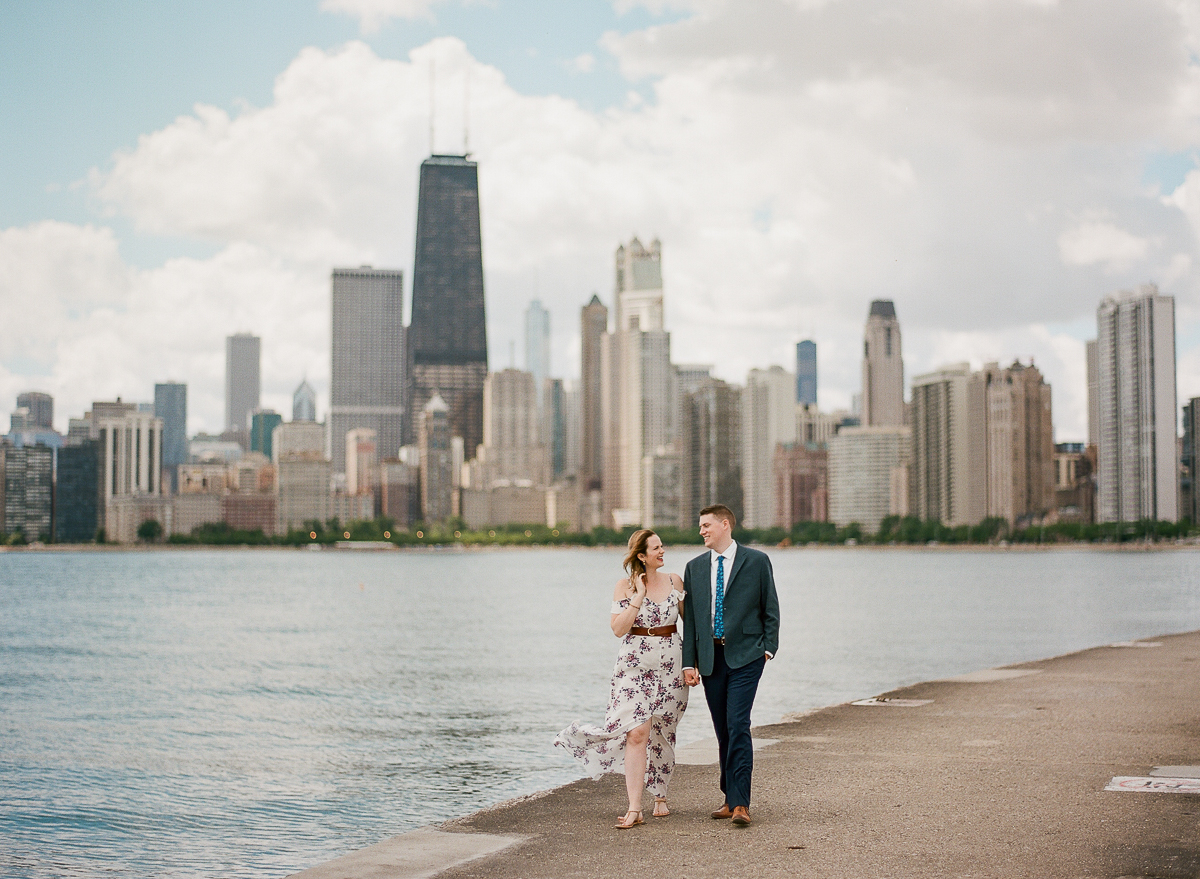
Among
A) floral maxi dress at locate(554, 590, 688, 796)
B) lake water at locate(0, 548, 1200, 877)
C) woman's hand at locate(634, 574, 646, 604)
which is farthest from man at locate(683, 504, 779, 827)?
lake water at locate(0, 548, 1200, 877)

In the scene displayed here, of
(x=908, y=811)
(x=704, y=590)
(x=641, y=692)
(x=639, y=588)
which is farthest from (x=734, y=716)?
(x=908, y=811)

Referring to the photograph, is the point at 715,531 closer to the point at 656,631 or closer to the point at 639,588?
the point at 639,588

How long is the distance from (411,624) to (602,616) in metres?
11.1

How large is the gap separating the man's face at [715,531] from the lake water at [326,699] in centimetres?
659

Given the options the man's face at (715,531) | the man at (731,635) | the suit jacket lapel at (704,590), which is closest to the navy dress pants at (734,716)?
the man at (731,635)

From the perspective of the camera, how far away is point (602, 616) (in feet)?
234

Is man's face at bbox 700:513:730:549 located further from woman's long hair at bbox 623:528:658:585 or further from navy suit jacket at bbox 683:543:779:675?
woman's long hair at bbox 623:528:658:585

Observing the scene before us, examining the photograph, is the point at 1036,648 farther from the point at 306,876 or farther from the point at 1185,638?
the point at 306,876

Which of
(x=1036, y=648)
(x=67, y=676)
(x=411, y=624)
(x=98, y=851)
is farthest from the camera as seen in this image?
(x=411, y=624)

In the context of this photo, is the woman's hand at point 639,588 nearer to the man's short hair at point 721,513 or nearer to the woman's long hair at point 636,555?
the woman's long hair at point 636,555

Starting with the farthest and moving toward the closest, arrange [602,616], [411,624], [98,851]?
[602,616], [411,624], [98,851]

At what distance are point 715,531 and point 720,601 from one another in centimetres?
56

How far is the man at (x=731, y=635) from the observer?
34.4ft

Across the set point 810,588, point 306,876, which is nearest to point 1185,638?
point 306,876
